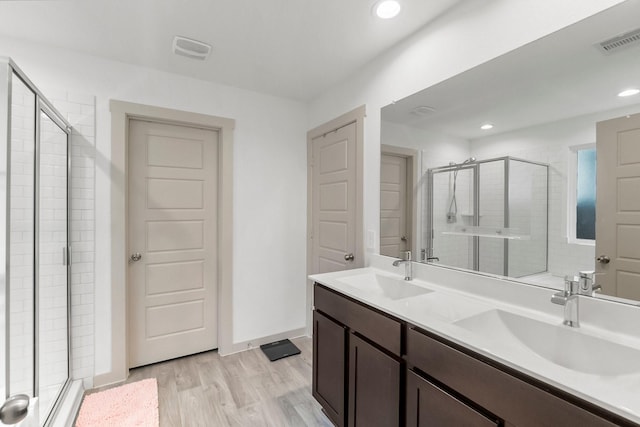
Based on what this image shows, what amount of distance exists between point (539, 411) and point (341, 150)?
216cm

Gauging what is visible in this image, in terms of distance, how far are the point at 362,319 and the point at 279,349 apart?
1.66m

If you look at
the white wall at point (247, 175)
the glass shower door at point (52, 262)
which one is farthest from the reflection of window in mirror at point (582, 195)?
the glass shower door at point (52, 262)

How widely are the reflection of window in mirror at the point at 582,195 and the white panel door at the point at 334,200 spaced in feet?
4.70

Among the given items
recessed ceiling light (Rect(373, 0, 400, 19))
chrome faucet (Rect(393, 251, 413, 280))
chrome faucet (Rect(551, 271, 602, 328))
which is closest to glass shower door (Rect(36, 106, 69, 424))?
recessed ceiling light (Rect(373, 0, 400, 19))

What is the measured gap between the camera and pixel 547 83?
4.35ft

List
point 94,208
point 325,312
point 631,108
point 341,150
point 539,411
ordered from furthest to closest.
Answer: point 341,150 < point 94,208 < point 325,312 < point 631,108 < point 539,411

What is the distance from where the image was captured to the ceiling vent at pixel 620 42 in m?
1.08

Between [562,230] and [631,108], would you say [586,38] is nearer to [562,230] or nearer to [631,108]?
A: [631,108]

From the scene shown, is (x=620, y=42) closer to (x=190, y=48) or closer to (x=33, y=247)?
(x=190, y=48)

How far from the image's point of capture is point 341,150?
261 centimetres

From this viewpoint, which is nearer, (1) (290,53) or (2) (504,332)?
(2) (504,332)

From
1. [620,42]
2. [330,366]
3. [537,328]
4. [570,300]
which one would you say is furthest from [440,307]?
[620,42]

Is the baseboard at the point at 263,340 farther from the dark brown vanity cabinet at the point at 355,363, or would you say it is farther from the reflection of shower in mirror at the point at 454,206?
the reflection of shower in mirror at the point at 454,206

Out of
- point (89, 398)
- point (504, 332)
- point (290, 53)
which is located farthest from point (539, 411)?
point (89, 398)
